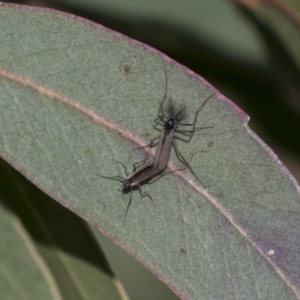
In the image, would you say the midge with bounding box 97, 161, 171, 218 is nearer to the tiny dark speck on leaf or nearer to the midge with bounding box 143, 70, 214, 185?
the midge with bounding box 143, 70, 214, 185

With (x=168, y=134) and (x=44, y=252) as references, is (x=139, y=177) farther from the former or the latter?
(x=44, y=252)

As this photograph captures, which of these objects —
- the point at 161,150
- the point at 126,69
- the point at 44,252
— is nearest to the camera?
the point at 126,69

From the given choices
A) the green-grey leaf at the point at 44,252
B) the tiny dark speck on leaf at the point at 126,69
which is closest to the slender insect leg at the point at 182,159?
the tiny dark speck on leaf at the point at 126,69

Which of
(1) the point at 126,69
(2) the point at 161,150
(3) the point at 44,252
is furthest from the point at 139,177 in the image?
(3) the point at 44,252

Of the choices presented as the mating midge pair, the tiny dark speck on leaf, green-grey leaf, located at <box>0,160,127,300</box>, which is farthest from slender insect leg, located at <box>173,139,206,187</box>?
green-grey leaf, located at <box>0,160,127,300</box>

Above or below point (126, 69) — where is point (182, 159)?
below

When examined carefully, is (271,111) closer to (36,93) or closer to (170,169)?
(170,169)

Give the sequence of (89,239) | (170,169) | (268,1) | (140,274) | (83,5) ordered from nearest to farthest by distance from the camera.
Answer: (170,169) → (89,239) → (268,1) → (83,5) → (140,274)

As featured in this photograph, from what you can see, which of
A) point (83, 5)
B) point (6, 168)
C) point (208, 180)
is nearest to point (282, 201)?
point (208, 180)

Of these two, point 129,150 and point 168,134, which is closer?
point 129,150
